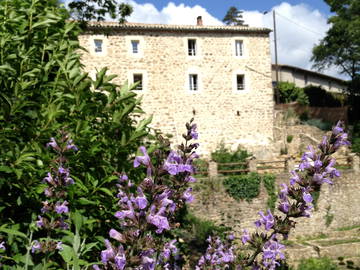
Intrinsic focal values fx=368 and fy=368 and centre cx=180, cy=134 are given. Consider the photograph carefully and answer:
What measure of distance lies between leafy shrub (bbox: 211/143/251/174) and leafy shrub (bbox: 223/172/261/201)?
174 centimetres

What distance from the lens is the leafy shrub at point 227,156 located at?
1884 cm

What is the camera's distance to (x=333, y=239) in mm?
16312

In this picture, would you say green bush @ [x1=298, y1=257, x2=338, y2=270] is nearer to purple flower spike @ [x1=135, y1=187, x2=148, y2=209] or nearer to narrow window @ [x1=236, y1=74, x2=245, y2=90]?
purple flower spike @ [x1=135, y1=187, x2=148, y2=209]

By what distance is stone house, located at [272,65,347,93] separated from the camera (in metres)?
39.6

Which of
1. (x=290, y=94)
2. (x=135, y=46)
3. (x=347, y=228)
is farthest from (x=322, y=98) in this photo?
(x=135, y=46)

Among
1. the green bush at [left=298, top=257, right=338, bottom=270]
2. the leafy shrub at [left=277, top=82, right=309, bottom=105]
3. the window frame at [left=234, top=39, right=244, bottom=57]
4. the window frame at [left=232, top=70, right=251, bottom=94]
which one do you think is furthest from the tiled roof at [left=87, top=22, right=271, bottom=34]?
the green bush at [left=298, top=257, right=338, bottom=270]

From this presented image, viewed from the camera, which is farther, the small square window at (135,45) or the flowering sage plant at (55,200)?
the small square window at (135,45)

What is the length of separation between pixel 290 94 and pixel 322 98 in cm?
324

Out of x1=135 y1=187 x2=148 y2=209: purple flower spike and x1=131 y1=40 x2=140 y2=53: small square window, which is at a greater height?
x1=131 y1=40 x2=140 y2=53: small square window

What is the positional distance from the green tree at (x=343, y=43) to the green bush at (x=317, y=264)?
17.3 m

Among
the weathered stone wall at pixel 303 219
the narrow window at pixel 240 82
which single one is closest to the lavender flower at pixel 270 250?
the weathered stone wall at pixel 303 219

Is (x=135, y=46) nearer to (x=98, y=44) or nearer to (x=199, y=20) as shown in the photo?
(x=98, y=44)

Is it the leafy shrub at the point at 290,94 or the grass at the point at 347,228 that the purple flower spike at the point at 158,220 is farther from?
the leafy shrub at the point at 290,94

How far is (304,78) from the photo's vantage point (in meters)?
41.0
